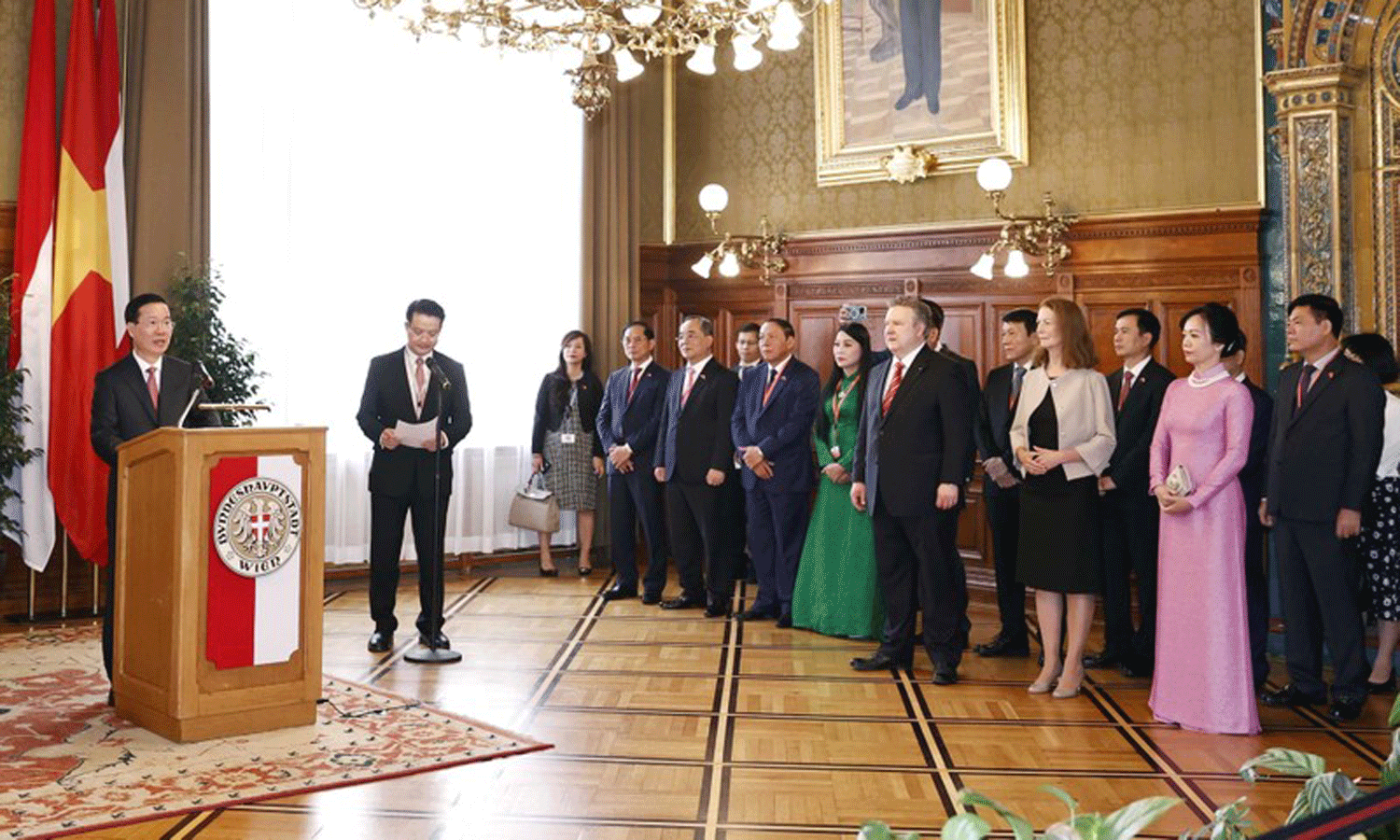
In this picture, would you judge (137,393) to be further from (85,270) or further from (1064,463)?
(1064,463)

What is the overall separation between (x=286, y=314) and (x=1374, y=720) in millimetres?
5642

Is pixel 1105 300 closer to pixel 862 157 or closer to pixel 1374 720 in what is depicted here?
pixel 862 157

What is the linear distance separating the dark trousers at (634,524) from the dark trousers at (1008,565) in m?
2.01

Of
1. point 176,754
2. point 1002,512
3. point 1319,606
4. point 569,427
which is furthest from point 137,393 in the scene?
point 1319,606

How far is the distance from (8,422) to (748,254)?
4.31 meters

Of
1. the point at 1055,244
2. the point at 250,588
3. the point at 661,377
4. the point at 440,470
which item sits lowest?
the point at 250,588

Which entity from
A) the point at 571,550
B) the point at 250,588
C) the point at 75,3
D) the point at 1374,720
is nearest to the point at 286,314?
the point at 75,3

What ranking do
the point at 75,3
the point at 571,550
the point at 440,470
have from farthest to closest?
Result: the point at 571,550, the point at 75,3, the point at 440,470

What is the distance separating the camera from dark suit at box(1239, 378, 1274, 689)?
5.18 m

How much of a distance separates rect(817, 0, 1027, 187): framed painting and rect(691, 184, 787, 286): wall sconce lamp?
505mm

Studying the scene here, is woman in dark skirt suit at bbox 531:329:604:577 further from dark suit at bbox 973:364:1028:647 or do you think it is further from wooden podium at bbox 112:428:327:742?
wooden podium at bbox 112:428:327:742

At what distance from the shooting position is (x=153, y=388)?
476cm

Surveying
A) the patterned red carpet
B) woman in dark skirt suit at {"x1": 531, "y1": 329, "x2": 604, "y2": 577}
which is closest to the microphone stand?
the patterned red carpet

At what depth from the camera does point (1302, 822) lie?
0.73 metres
